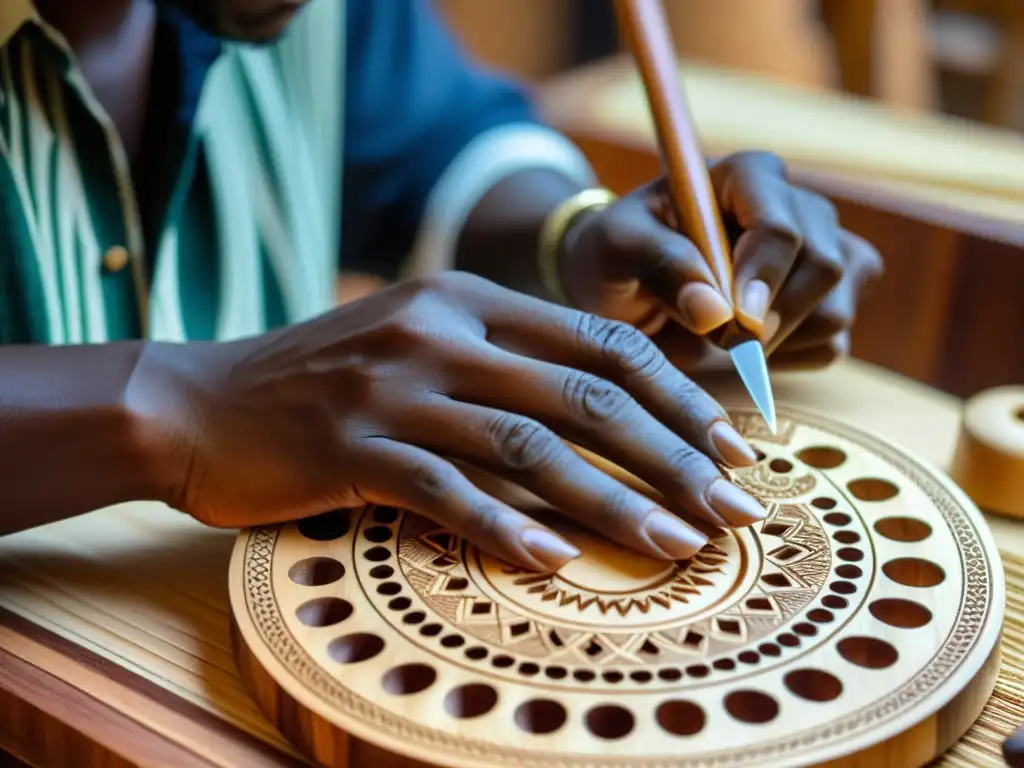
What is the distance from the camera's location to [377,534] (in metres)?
0.60

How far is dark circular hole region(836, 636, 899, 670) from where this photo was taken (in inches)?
20.4

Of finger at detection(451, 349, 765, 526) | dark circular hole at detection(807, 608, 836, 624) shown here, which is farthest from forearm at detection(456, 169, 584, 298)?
dark circular hole at detection(807, 608, 836, 624)

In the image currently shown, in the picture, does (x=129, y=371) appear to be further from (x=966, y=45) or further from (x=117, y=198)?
(x=966, y=45)

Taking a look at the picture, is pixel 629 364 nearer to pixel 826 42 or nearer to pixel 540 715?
pixel 540 715

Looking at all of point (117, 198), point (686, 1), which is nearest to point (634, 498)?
point (117, 198)

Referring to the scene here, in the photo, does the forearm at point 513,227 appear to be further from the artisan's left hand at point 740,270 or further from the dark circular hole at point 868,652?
the dark circular hole at point 868,652

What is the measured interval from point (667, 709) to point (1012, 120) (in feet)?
5.45

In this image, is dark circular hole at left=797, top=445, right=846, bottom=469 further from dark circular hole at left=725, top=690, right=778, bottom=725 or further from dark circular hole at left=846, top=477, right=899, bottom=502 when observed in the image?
dark circular hole at left=725, top=690, right=778, bottom=725

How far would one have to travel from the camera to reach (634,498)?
1.85 ft

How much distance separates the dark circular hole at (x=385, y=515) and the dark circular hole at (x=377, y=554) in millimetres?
24

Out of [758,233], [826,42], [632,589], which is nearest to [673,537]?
[632,589]

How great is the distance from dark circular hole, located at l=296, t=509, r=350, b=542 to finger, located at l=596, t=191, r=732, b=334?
228 mm

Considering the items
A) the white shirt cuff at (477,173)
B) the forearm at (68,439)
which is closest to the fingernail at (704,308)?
the forearm at (68,439)

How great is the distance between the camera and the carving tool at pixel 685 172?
66cm
